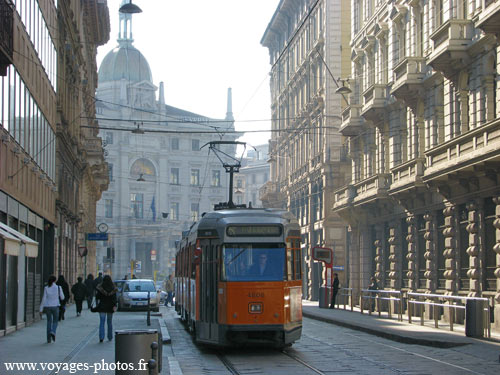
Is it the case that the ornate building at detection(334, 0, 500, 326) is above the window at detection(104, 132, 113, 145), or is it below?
below

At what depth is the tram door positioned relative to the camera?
19.1 m

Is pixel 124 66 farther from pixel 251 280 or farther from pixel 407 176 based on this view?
pixel 251 280

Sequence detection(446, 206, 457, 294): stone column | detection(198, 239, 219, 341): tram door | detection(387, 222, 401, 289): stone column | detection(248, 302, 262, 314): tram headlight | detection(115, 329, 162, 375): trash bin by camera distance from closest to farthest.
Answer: detection(115, 329, 162, 375): trash bin, detection(248, 302, 262, 314): tram headlight, detection(198, 239, 219, 341): tram door, detection(446, 206, 457, 294): stone column, detection(387, 222, 401, 289): stone column

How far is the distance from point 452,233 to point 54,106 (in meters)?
15.5

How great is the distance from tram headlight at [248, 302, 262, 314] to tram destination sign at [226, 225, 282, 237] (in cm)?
140

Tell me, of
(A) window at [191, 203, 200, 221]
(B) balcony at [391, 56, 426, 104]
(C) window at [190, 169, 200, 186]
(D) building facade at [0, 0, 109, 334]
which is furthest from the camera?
(C) window at [190, 169, 200, 186]

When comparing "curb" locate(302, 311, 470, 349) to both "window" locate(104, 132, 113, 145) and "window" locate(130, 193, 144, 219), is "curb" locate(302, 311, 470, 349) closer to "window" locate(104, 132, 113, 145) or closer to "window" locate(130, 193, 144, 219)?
"window" locate(104, 132, 113, 145)

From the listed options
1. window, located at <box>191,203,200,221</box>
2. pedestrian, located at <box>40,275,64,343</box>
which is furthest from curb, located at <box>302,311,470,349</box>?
window, located at <box>191,203,200,221</box>

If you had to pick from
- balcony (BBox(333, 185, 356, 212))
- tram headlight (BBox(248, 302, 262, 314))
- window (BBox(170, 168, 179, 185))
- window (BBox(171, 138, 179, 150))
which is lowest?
tram headlight (BBox(248, 302, 262, 314))

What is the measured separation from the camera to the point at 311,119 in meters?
58.6

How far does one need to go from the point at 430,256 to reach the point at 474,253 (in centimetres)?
496

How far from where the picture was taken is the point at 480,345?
2005 centimetres

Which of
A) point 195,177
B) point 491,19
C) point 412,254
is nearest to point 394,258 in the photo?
point 412,254

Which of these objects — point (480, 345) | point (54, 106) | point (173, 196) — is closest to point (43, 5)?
point (54, 106)
